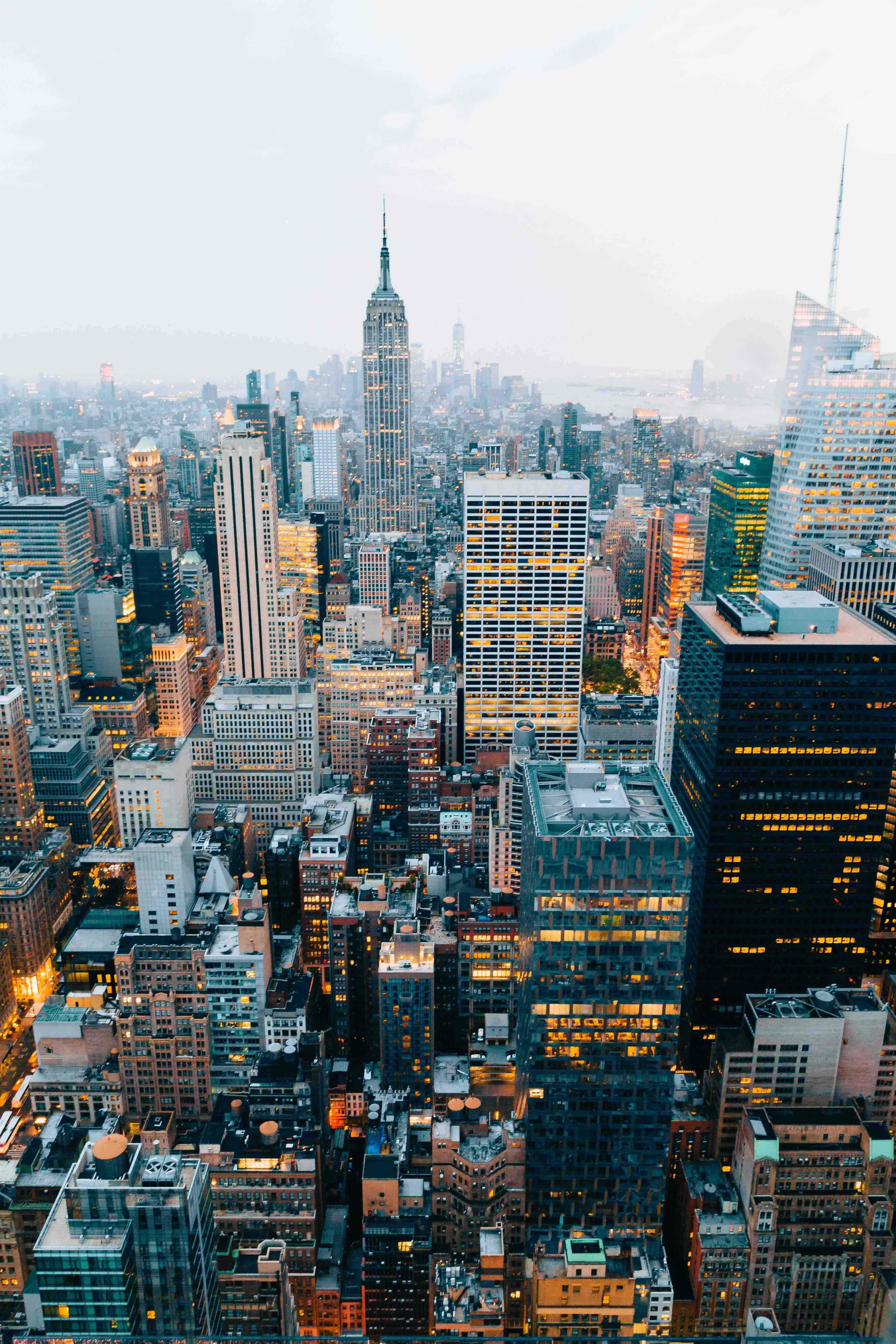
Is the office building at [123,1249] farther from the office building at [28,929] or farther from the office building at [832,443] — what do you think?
the office building at [832,443]

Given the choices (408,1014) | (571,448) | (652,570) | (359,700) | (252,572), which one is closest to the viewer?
(408,1014)

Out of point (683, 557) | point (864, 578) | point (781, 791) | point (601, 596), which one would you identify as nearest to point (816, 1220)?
point (781, 791)

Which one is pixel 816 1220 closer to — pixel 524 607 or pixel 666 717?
pixel 666 717

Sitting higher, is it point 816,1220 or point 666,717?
point 666,717

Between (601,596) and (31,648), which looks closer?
(31,648)

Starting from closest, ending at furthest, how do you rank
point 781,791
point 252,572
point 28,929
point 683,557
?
point 781,791 → point 28,929 → point 252,572 → point 683,557

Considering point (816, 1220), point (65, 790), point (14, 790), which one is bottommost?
point (816, 1220)
